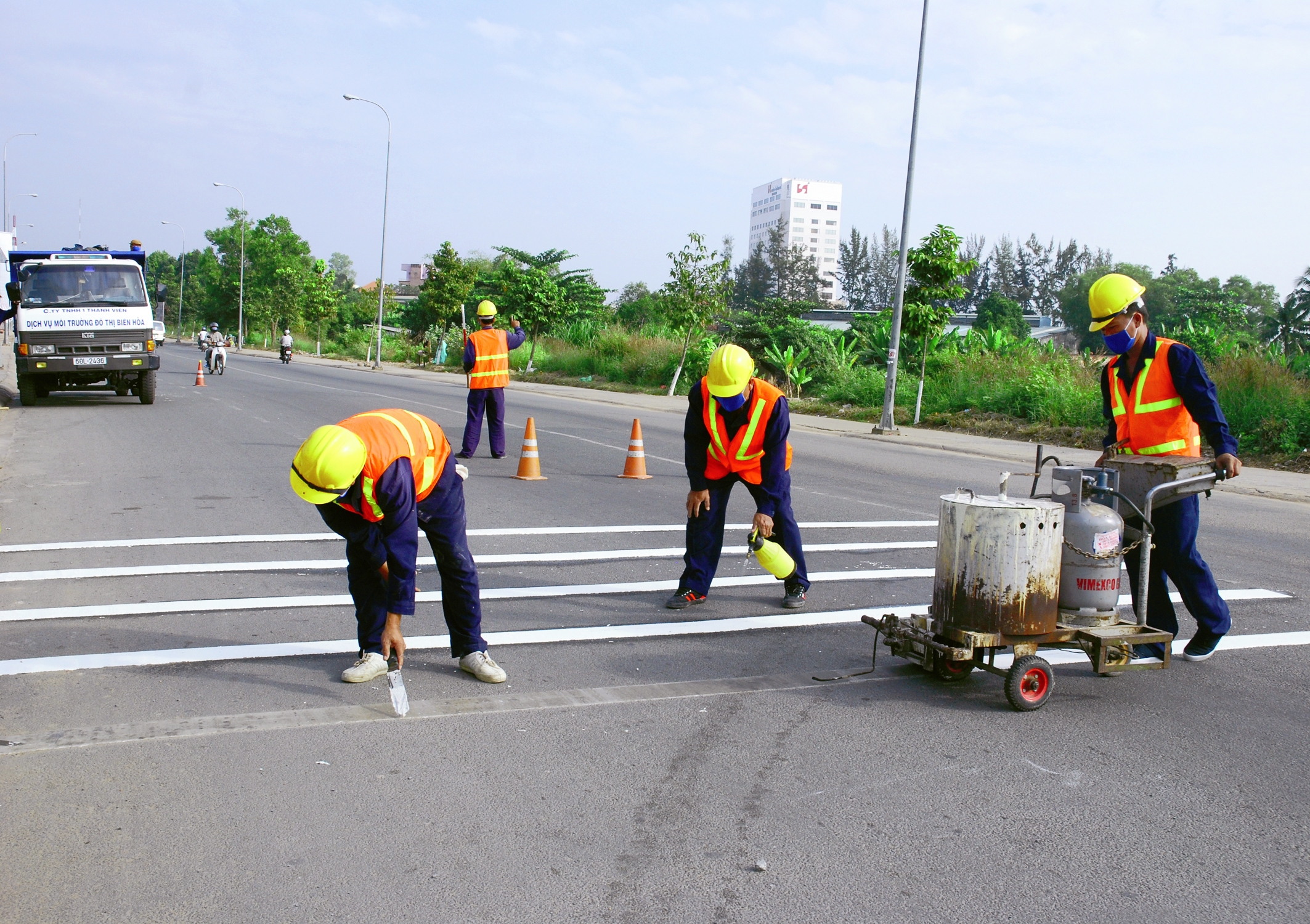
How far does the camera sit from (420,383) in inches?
1331

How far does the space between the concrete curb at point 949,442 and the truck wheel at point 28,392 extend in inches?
496

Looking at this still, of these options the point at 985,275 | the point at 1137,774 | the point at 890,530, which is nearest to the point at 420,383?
the point at 890,530

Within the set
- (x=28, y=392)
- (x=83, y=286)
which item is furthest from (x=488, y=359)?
(x=28, y=392)

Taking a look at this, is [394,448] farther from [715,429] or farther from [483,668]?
[715,429]

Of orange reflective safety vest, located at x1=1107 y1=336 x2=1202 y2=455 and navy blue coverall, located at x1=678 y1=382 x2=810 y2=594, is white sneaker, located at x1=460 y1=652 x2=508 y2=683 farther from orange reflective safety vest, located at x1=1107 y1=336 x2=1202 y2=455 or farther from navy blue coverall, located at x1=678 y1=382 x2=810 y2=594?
orange reflective safety vest, located at x1=1107 y1=336 x2=1202 y2=455

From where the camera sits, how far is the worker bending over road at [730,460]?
5.96m

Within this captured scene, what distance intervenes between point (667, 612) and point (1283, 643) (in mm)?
3440

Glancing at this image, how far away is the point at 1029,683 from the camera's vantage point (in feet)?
15.3

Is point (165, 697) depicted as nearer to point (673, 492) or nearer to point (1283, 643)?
point (1283, 643)

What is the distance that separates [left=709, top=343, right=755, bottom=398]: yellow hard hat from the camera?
587cm

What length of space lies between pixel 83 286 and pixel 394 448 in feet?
56.3

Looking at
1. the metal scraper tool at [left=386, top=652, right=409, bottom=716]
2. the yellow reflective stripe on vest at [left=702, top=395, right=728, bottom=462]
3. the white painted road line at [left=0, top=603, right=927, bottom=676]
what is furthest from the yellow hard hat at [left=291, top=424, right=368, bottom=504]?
the yellow reflective stripe on vest at [left=702, top=395, right=728, bottom=462]

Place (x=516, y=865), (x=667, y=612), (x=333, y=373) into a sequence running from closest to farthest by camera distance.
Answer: (x=516, y=865), (x=667, y=612), (x=333, y=373)

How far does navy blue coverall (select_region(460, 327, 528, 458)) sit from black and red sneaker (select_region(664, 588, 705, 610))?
266 inches
